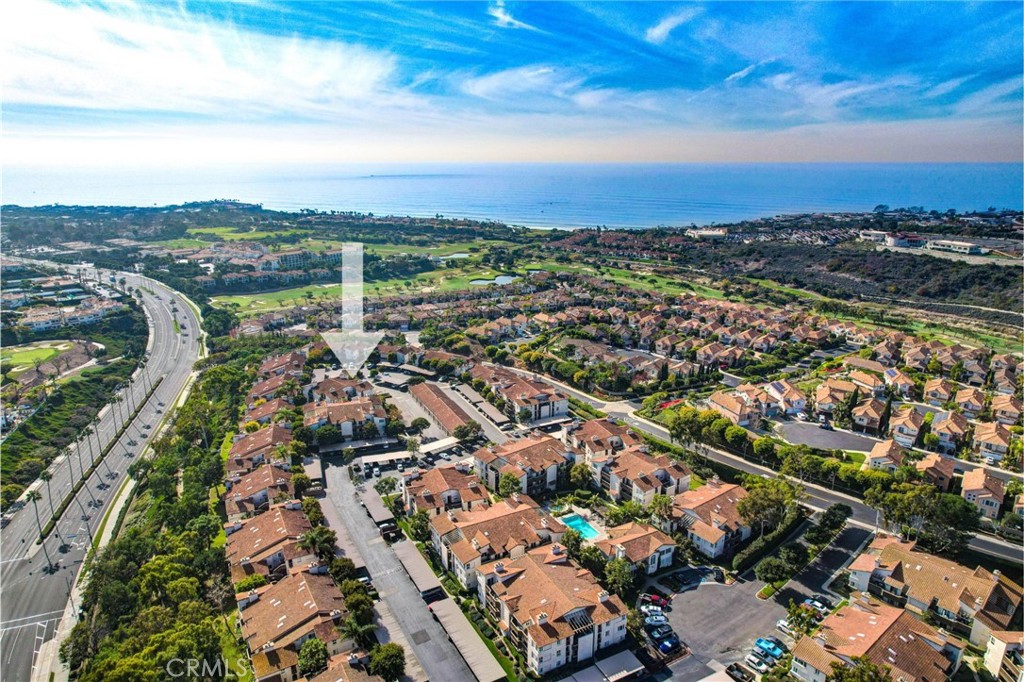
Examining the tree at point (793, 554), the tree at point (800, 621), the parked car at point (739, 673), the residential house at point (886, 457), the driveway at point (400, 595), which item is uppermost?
the residential house at point (886, 457)

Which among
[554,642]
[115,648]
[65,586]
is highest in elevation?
[554,642]

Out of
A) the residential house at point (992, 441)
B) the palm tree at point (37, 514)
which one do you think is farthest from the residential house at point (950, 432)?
the palm tree at point (37, 514)

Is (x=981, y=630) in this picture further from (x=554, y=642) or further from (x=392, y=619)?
(x=392, y=619)

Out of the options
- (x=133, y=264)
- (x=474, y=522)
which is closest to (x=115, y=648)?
(x=474, y=522)

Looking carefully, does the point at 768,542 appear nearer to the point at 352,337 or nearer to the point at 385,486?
the point at 385,486

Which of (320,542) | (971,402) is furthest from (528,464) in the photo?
(971,402)

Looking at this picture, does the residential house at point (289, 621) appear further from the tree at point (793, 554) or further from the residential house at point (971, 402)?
the residential house at point (971, 402)
